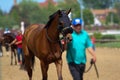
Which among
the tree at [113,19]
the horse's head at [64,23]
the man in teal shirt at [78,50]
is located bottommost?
the tree at [113,19]

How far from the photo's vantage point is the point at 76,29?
855 centimetres

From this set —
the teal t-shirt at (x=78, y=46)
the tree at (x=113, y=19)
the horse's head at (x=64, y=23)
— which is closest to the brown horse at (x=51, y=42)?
the horse's head at (x=64, y=23)

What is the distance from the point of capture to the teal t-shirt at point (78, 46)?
8.66 metres

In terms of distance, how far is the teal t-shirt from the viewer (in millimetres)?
8662

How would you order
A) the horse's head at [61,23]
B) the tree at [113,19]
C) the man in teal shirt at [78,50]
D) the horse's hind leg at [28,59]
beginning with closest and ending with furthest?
the man in teal shirt at [78,50] → the horse's head at [61,23] → the horse's hind leg at [28,59] → the tree at [113,19]

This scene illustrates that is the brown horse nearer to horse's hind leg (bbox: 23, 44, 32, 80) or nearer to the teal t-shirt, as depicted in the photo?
the teal t-shirt

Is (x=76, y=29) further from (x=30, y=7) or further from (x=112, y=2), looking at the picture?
(x=112, y=2)

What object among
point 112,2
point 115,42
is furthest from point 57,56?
point 112,2

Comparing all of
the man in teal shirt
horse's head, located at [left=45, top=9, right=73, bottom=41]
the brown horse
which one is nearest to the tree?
the brown horse

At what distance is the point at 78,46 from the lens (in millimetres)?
8711

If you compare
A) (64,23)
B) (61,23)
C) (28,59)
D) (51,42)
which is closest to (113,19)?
(28,59)

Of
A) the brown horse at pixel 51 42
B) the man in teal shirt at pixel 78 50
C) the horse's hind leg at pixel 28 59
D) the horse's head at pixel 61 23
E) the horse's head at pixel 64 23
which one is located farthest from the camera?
the horse's hind leg at pixel 28 59

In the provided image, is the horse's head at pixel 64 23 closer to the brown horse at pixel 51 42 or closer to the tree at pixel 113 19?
the brown horse at pixel 51 42

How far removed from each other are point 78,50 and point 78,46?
0.09 meters
